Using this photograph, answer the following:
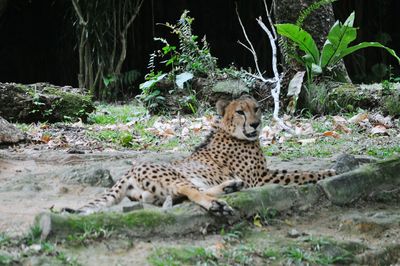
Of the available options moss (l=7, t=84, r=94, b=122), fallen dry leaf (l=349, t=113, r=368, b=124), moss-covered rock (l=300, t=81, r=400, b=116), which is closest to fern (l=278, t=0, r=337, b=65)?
moss-covered rock (l=300, t=81, r=400, b=116)

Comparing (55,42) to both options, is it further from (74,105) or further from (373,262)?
(373,262)

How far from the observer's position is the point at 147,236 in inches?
125

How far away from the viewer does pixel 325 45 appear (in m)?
8.64

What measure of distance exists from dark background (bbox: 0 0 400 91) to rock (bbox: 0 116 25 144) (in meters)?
7.72

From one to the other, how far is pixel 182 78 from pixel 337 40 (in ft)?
7.14

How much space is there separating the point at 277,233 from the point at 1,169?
2.83 metres

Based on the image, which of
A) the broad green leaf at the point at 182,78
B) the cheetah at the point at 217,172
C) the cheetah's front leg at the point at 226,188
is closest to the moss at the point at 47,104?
the broad green leaf at the point at 182,78

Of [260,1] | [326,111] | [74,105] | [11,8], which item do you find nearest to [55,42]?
[11,8]

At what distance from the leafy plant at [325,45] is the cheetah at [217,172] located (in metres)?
3.79

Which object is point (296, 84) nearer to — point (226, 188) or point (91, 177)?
point (91, 177)

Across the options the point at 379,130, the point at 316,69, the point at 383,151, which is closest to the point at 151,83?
the point at 316,69

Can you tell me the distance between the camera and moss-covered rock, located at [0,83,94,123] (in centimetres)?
862

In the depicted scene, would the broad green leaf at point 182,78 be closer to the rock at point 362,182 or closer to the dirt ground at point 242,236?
the dirt ground at point 242,236

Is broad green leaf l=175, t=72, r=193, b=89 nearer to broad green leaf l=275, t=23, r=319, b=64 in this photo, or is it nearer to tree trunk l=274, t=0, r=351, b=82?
broad green leaf l=275, t=23, r=319, b=64
